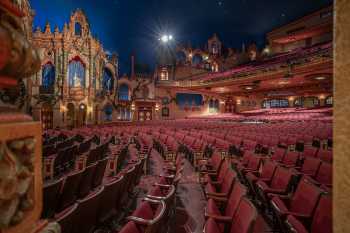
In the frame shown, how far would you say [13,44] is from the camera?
24.2 inches

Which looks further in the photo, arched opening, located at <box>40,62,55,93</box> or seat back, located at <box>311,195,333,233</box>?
arched opening, located at <box>40,62,55,93</box>

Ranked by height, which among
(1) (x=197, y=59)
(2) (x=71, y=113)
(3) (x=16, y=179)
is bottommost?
(3) (x=16, y=179)

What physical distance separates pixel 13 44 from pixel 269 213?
8.11 feet

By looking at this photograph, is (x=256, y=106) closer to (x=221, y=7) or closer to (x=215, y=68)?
(x=215, y=68)

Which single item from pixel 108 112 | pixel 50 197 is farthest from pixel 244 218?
pixel 108 112

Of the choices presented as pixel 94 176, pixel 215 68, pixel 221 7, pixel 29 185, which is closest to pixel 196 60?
pixel 215 68

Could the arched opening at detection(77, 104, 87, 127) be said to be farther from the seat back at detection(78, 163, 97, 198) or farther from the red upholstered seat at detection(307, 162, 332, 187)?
the red upholstered seat at detection(307, 162, 332, 187)

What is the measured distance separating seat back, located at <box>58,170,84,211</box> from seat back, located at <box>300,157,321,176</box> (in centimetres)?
262

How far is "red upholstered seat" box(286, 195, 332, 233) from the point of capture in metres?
1.39

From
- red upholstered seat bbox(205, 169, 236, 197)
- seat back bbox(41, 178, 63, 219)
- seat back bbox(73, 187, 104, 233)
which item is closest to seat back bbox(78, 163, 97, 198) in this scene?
seat back bbox(41, 178, 63, 219)

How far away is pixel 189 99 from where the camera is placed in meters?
20.7

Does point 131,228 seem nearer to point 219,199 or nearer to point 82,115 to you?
point 219,199

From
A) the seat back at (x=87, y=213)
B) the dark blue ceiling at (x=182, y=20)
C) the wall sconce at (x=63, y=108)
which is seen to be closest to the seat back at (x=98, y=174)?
the seat back at (x=87, y=213)

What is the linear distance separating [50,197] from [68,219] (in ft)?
2.23
